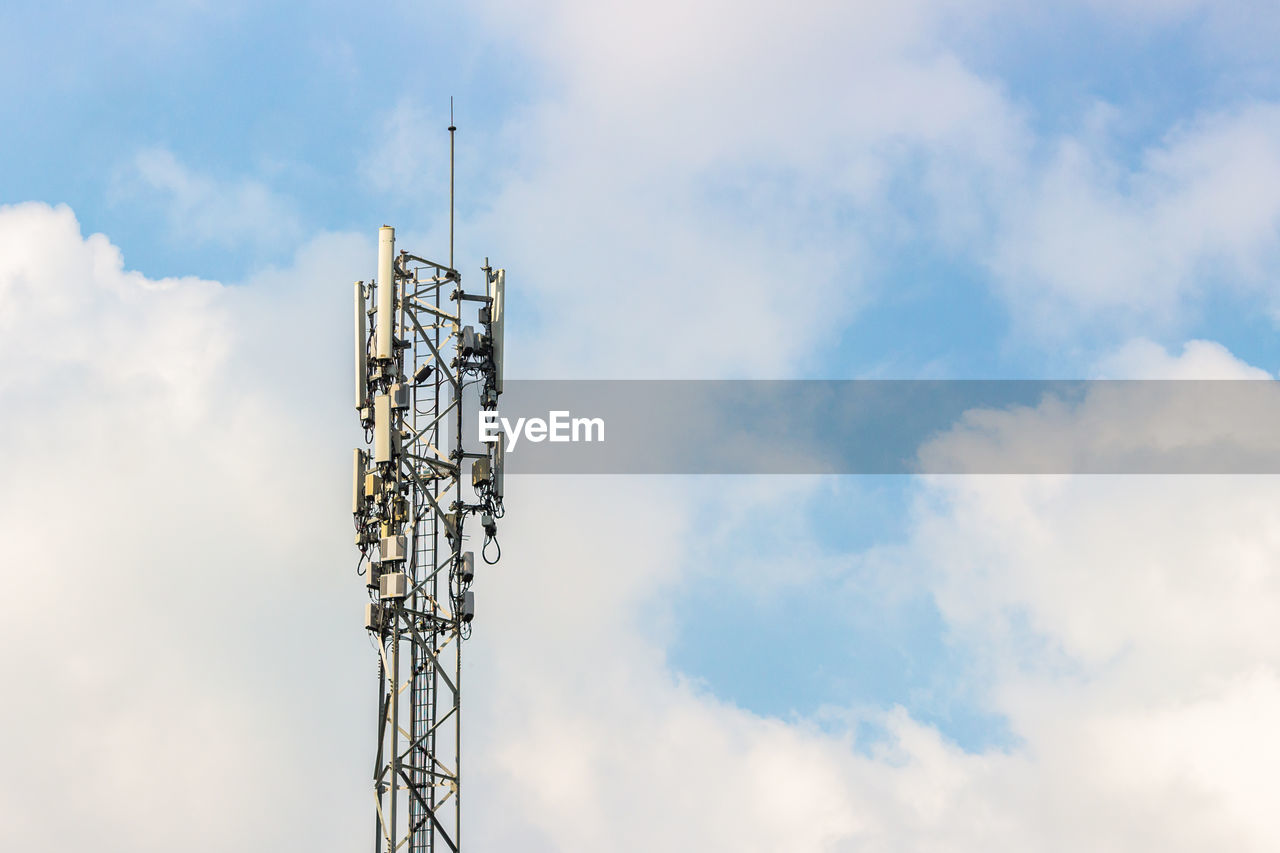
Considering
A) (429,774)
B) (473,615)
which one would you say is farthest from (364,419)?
(429,774)

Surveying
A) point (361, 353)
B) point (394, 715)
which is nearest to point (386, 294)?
point (361, 353)

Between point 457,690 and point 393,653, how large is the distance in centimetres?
265

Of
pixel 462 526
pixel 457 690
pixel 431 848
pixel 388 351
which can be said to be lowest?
pixel 431 848

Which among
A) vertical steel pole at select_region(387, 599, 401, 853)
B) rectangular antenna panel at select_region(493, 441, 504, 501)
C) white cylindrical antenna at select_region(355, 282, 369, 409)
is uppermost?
white cylindrical antenna at select_region(355, 282, 369, 409)

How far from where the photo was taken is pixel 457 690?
7650cm

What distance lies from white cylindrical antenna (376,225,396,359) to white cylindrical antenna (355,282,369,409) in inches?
25.4

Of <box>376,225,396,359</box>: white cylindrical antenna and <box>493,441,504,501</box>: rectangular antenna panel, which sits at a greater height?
<box>376,225,396,359</box>: white cylindrical antenna

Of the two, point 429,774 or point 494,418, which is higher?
point 494,418

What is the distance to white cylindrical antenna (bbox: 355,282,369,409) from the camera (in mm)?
78625

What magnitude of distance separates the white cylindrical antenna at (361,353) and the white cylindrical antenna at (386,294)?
64cm

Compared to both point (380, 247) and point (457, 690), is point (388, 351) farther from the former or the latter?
point (457, 690)

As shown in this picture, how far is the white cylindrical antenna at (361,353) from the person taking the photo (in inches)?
3095

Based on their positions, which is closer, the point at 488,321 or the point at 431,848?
the point at 431,848

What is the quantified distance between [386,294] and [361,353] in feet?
7.75
